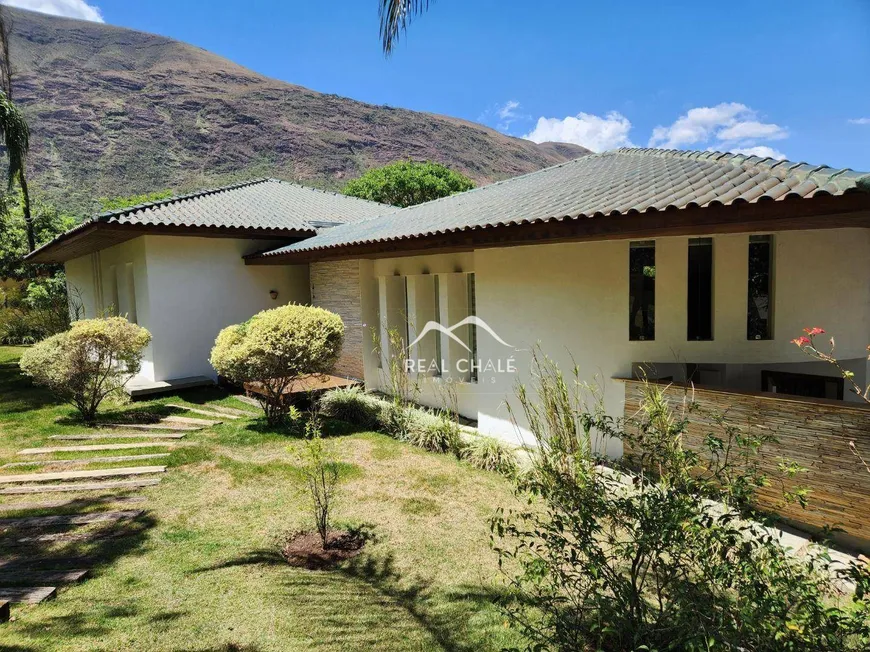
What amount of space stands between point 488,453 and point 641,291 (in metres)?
3.50

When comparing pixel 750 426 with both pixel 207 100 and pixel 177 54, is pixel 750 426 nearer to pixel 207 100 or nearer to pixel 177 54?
pixel 207 100

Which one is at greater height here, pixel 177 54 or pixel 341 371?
pixel 177 54

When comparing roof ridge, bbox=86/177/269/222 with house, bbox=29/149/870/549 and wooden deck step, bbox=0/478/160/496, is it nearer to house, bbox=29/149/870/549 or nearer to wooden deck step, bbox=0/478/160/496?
house, bbox=29/149/870/549

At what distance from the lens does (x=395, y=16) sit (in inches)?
247

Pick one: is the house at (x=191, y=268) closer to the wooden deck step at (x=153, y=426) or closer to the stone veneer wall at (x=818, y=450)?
the wooden deck step at (x=153, y=426)

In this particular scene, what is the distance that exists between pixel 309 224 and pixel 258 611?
13424mm

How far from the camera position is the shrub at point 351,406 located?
1059cm

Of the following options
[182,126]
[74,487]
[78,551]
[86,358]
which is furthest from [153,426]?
[182,126]

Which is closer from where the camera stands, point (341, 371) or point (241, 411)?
point (241, 411)

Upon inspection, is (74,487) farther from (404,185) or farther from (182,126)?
(182,126)

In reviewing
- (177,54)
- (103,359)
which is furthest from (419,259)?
(177,54)

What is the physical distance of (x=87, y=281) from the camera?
65.9ft

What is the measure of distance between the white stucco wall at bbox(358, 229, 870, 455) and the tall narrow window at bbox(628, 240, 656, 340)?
83 mm

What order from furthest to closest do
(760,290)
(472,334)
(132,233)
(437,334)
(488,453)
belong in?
(132,233), (437,334), (472,334), (488,453), (760,290)
